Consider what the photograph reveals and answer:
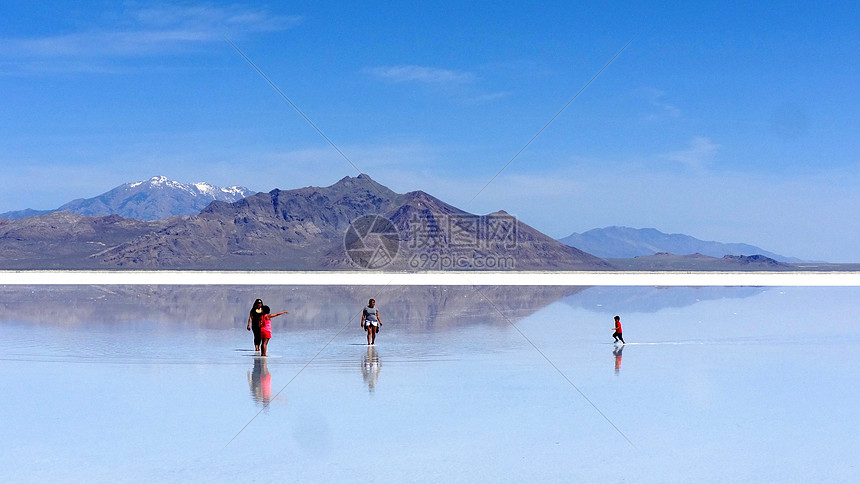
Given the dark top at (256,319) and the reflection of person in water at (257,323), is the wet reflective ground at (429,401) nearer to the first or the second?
the reflection of person in water at (257,323)

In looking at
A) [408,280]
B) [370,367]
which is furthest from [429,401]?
[408,280]

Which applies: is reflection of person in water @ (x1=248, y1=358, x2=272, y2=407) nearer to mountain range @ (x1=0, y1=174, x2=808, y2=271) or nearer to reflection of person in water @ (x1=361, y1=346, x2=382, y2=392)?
reflection of person in water @ (x1=361, y1=346, x2=382, y2=392)

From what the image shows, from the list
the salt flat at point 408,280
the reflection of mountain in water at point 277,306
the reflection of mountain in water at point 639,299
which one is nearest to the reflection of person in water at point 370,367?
the reflection of mountain in water at point 277,306

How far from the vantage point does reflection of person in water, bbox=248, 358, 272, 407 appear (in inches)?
467

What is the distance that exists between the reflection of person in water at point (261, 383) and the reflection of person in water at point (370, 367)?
168cm

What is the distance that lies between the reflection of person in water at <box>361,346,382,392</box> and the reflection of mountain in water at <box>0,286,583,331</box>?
491cm

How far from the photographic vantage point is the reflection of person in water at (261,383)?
11.9m

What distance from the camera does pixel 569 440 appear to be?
948cm

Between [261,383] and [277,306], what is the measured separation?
51.7ft

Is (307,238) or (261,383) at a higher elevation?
(307,238)

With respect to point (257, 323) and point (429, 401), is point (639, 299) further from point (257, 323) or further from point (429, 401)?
point (429, 401)

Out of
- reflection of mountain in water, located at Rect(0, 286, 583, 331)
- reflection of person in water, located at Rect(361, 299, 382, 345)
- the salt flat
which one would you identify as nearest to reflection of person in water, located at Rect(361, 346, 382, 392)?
reflection of person in water, located at Rect(361, 299, 382, 345)

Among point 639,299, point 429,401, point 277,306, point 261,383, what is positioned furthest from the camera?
point 639,299

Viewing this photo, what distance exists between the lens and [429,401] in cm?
1159
